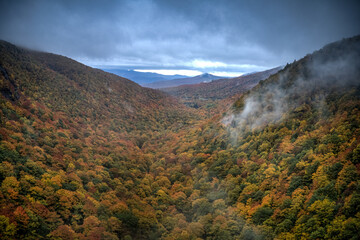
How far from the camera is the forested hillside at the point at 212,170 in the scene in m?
36.5

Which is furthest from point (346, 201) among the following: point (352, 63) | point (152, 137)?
point (152, 137)

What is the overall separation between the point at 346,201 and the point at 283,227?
39.7ft

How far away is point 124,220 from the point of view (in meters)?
48.8

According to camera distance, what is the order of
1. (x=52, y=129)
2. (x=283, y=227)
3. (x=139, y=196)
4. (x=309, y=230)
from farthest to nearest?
(x=52, y=129) < (x=139, y=196) < (x=283, y=227) < (x=309, y=230)

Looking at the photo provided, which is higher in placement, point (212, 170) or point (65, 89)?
point (65, 89)

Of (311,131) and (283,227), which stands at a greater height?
(311,131)

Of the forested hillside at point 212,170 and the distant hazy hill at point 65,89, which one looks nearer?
the forested hillside at point 212,170

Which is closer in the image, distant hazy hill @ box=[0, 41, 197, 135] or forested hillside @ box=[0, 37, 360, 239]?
forested hillside @ box=[0, 37, 360, 239]

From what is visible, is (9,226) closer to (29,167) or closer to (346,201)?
(29,167)

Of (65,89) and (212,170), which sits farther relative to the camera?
(65,89)

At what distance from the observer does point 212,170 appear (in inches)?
3029

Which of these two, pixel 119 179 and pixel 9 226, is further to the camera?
pixel 119 179

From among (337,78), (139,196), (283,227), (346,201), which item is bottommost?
(139,196)

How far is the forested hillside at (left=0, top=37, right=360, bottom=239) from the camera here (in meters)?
36.5
